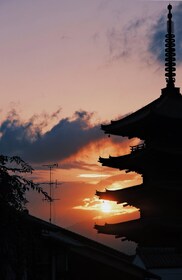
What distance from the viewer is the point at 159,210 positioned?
30.9 meters

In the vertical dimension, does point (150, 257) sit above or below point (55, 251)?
below

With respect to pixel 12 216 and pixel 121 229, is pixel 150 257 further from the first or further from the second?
pixel 12 216

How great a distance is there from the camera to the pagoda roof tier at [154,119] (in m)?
31.2

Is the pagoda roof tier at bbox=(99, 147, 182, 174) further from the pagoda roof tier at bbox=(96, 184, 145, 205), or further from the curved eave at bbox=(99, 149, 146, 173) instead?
the pagoda roof tier at bbox=(96, 184, 145, 205)

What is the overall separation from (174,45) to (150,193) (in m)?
9.14

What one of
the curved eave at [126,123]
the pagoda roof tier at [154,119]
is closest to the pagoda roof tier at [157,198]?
the pagoda roof tier at [154,119]

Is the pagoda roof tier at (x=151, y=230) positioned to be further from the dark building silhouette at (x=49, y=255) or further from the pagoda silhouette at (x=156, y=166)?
the dark building silhouette at (x=49, y=255)

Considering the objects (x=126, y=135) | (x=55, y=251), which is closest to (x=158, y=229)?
(x=126, y=135)

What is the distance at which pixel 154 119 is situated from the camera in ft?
103

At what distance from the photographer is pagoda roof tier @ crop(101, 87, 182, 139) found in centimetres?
3122

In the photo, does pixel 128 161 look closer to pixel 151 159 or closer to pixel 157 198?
pixel 151 159

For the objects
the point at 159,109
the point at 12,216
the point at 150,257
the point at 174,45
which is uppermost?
the point at 174,45

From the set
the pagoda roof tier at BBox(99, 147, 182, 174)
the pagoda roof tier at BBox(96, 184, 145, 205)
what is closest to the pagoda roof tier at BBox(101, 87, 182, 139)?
the pagoda roof tier at BBox(99, 147, 182, 174)

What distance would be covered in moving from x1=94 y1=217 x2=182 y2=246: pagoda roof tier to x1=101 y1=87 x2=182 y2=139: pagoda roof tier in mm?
5303
